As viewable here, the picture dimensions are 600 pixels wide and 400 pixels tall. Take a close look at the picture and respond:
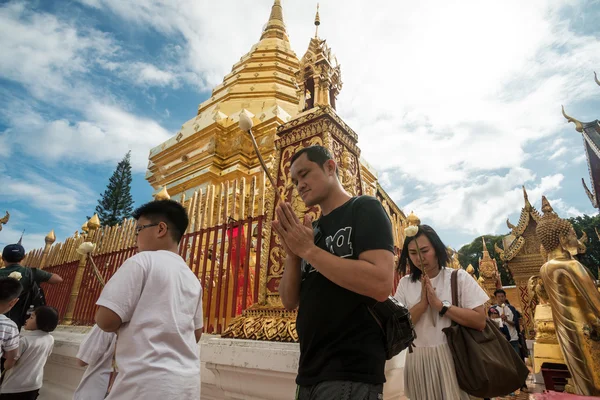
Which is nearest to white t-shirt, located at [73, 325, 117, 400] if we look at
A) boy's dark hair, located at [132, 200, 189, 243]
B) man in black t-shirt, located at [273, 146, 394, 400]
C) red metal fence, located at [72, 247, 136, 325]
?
boy's dark hair, located at [132, 200, 189, 243]

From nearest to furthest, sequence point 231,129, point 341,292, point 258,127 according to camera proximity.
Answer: point 341,292 < point 258,127 < point 231,129

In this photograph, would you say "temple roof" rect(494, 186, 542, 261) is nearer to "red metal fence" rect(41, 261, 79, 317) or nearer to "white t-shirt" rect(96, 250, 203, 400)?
"red metal fence" rect(41, 261, 79, 317)

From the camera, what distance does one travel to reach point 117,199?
2527 cm

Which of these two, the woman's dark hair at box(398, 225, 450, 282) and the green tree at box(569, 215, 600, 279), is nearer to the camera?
the woman's dark hair at box(398, 225, 450, 282)

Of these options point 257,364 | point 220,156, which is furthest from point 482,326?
point 220,156

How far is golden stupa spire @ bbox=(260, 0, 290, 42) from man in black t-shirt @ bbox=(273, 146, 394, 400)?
17.2 meters

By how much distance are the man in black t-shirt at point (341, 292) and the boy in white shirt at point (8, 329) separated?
2.65 metres

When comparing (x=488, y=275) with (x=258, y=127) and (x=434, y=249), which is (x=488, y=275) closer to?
(x=258, y=127)

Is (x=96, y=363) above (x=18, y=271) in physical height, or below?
below

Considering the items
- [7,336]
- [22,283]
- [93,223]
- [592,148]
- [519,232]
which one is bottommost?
[7,336]

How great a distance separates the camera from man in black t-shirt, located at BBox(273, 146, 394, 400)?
3.59 ft

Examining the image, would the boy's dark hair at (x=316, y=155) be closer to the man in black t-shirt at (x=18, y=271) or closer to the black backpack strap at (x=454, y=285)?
the black backpack strap at (x=454, y=285)

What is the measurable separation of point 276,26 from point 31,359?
17.7 meters

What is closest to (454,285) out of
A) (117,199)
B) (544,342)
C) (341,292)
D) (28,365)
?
(341,292)
